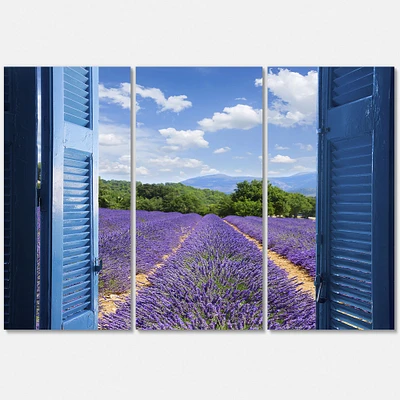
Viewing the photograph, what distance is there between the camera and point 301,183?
92.9 inches

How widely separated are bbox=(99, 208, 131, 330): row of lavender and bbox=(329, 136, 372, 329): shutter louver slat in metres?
1.24

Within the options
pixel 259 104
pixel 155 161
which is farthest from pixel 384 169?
pixel 155 161

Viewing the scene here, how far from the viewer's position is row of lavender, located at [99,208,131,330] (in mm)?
2445

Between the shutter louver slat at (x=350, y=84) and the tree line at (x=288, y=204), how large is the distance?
0.59 meters

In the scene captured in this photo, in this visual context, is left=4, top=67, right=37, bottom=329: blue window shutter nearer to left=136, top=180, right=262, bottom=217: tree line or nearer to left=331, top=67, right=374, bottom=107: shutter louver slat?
left=136, top=180, right=262, bottom=217: tree line

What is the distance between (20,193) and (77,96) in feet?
2.21

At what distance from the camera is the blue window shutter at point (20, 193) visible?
2.32 metres
